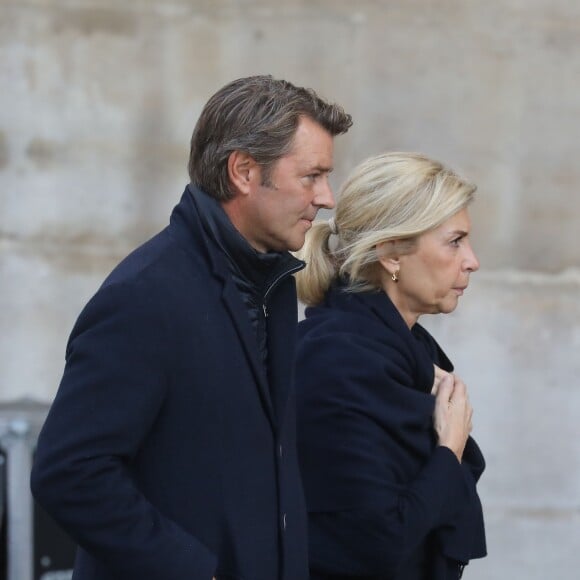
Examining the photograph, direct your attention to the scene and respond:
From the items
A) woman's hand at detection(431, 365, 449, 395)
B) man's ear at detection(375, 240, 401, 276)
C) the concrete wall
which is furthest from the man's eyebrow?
the concrete wall

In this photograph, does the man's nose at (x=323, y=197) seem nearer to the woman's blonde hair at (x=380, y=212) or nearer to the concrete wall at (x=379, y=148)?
the woman's blonde hair at (x=380, y=212)

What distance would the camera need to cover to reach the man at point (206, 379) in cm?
194

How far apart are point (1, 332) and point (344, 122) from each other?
2.22 metres

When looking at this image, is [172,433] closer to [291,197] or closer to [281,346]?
[281,346]

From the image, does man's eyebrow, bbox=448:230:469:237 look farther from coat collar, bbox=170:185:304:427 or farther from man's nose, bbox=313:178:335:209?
coat collar, bbox=170:185:304:427

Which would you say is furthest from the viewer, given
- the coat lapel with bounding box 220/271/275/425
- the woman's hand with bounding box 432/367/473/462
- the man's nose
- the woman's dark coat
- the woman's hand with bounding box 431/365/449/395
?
the woman's hand with bounding box 431/365/449/395

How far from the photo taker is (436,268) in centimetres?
276

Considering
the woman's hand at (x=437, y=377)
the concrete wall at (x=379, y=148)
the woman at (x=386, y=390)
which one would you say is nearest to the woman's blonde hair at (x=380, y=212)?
the woman at (x=386, y=390)

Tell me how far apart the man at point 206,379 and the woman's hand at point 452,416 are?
0.52 m

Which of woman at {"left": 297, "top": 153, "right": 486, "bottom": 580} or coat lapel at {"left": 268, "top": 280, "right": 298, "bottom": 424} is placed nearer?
coat lapel at {"left": 268, "top": 280, "right": 298, "bottom": 424}

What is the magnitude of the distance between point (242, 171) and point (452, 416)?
2.82 feet

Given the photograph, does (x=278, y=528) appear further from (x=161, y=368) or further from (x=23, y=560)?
(x=23, y=560)

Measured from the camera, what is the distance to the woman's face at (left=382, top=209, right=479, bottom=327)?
9.01ft

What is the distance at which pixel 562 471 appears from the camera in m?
4.47
